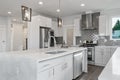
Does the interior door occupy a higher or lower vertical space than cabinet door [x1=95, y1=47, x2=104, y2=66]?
higher

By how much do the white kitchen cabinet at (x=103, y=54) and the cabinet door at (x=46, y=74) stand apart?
3832 millimetres

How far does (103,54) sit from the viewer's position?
552 cm

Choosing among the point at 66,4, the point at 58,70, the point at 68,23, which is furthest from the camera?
the point at 68,23

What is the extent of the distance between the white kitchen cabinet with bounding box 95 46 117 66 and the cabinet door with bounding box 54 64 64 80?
10.8ft

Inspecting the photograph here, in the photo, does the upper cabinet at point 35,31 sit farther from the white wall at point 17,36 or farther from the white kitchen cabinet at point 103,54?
the white wall at point 17,36

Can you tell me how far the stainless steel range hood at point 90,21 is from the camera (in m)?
6.09

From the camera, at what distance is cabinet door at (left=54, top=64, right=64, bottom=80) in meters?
2.54

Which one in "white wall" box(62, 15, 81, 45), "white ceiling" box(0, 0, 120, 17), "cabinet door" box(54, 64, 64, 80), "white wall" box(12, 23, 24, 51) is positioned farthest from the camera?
"white wall" box(12, 23, 24, 51)

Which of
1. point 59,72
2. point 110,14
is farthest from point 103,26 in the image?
point 59,72

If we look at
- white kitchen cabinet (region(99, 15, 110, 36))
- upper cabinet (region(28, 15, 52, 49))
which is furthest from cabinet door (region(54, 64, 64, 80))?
white kitchen cabinet (region(99, 15, 110, 36))

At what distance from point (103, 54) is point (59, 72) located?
139 inches

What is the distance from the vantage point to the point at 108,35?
602cm

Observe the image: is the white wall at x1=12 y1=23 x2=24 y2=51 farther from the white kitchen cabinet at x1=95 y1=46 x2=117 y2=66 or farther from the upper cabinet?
the white kitchen cabinet at x1=95 y1=46 x2=117 y2=66

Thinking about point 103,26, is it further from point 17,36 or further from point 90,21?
point 17,36
